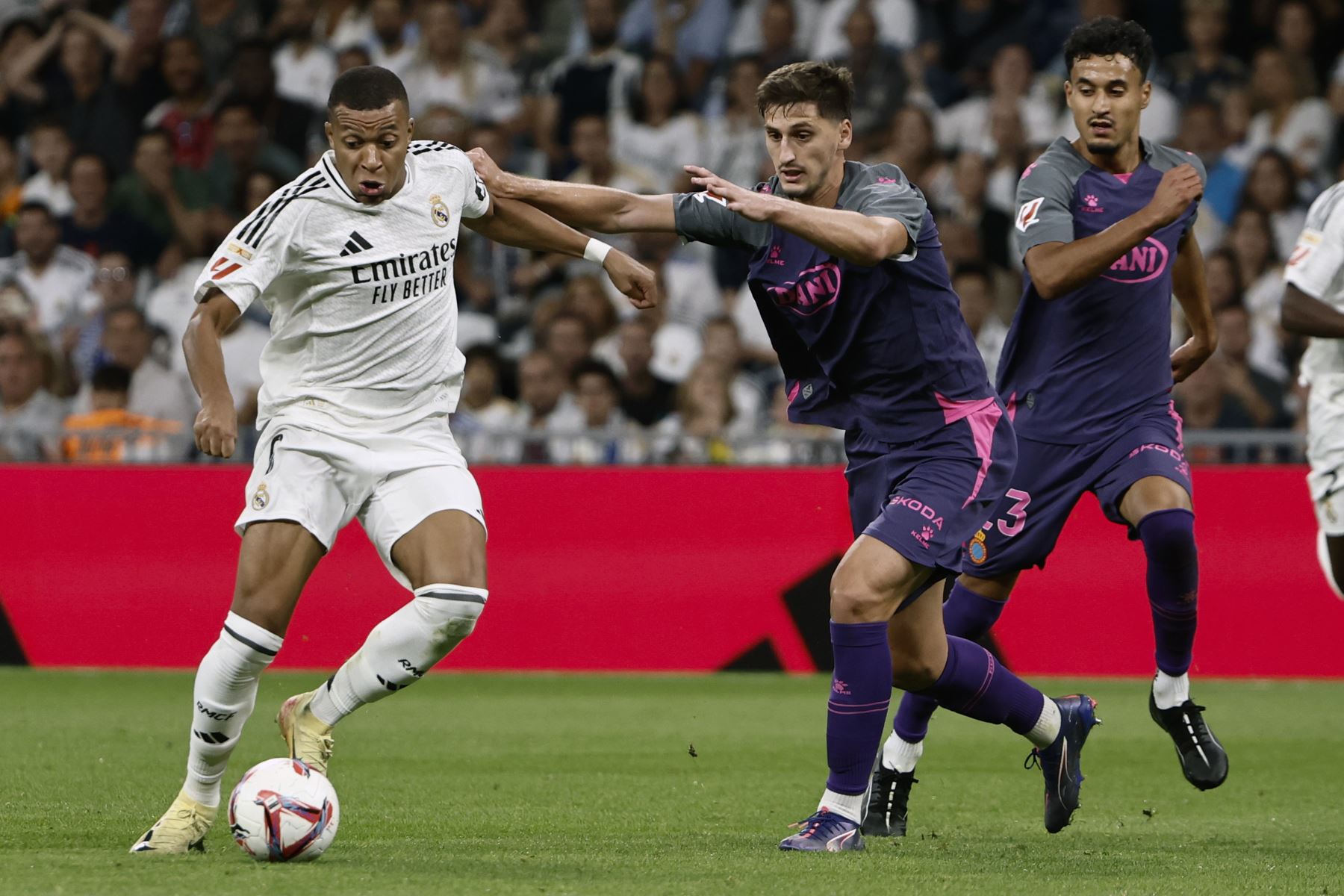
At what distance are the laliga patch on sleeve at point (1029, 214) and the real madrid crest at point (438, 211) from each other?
2.09m

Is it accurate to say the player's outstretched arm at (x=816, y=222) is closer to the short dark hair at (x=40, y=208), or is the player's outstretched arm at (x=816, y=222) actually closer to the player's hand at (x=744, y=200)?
the player's hand at (x=744, y=200)

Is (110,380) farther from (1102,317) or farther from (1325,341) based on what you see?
(1325,341)

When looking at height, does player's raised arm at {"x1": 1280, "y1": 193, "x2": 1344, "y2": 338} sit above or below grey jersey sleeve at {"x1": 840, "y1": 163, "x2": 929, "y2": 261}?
below

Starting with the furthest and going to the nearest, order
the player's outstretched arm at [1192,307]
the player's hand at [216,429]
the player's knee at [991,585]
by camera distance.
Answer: the player's outstretched arm at [1192,307] < the player's knee at [991,585] < the player's hand at [216,429]

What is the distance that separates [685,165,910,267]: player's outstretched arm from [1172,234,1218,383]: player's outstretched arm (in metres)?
2.08

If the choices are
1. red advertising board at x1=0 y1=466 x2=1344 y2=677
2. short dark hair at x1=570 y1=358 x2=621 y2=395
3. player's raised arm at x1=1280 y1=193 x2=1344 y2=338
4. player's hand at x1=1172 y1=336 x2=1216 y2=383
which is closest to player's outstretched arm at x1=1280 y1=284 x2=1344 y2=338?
player's raised arm at x1=1280 y1=193 x2=1344 y2=338

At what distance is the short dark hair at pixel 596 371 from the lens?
41.9ft

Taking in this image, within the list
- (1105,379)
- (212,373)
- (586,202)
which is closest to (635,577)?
(1105,379)

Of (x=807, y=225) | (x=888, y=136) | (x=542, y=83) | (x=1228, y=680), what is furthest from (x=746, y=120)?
(x=807, y=225)

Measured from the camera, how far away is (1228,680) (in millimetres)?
11727

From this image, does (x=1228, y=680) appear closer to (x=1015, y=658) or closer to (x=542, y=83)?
(x=1015, y=658)

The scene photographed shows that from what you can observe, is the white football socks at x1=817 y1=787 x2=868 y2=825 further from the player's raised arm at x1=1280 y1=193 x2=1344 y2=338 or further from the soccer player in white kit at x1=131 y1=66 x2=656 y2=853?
the player's raised arm at x1=1280 y1=193 x2=1344 y2=338

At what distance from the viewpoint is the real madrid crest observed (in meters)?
6.30

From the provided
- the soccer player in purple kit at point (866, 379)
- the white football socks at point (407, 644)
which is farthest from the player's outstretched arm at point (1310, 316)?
the white football socks at point (407, 644)
